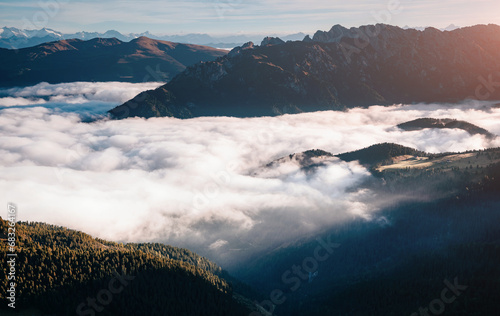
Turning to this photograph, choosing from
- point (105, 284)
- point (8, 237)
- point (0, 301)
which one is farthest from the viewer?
point (8, 237)

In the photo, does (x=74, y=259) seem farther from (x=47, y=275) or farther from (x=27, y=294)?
(x=27, y=294)

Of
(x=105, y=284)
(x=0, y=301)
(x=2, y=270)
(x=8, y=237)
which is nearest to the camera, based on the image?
(x=0, y=301)

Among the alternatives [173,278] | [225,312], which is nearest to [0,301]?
[173,278]

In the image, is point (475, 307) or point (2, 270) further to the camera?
point (475, 307)

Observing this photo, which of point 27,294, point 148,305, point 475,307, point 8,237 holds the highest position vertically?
point 8,237

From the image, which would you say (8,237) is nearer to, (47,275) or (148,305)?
(47,275)

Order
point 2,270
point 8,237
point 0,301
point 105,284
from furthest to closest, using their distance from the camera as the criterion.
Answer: point 8,237, point 105,284, point 2,270, point 0,301

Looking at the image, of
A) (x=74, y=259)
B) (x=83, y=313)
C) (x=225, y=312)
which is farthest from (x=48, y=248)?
(x=225, y=312)

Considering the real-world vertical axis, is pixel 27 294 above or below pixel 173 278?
above

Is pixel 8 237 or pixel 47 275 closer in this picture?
pixel 47 275
